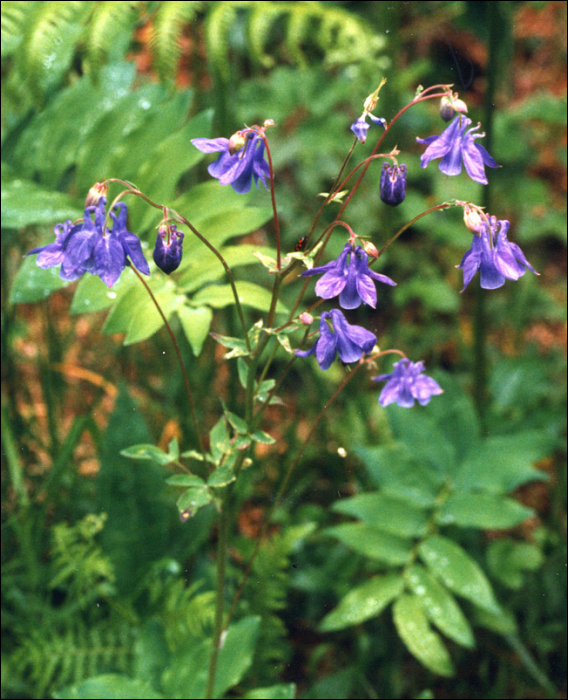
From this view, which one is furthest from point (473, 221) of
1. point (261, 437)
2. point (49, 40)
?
point (49, 40)

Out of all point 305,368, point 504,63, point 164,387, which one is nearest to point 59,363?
point 164,387

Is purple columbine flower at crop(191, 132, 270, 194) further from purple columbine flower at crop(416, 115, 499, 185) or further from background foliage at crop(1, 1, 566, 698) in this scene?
background foliage at crop(1, 1, 566, 698)

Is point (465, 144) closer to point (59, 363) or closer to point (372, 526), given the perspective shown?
point (372, 526)

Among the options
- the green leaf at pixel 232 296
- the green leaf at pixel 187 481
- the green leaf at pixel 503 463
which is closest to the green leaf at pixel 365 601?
the green leaf at pixel 503 463

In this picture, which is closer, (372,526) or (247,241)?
(372,526)

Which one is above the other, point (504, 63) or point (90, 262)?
point (90, 262)

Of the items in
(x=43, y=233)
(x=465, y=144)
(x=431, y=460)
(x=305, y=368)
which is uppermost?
(x=465, y=144)
